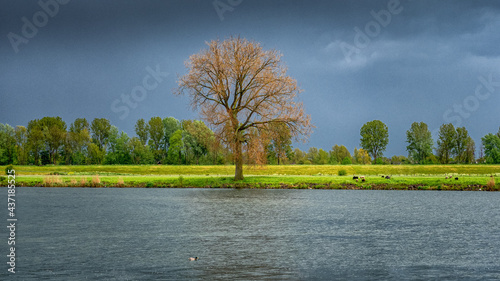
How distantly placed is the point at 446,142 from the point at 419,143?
772cm

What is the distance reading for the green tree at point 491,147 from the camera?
128 metres

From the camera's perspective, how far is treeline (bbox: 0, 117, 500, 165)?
122 meters

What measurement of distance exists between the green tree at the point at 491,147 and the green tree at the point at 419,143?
17497mm

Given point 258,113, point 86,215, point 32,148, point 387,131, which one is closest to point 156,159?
point 32,148

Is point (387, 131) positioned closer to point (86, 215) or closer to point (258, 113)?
point (258, 113)

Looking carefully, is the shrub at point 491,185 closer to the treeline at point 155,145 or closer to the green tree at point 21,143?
the treeline at point 155,145

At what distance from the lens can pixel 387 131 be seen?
130m

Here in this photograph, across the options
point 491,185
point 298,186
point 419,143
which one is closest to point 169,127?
point 419,143

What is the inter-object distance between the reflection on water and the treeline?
92.4m

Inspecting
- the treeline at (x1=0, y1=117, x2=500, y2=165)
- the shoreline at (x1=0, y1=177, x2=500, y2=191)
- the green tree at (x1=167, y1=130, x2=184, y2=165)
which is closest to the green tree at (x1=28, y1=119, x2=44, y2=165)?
the treeline at (x1=0, y1=117, x2=500, y2=165)

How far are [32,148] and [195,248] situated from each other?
11820cm

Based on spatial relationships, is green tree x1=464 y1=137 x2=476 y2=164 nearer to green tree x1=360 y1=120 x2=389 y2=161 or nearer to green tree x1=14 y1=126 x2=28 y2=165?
green tree x1=360 y1=120 x2=389 y2=161

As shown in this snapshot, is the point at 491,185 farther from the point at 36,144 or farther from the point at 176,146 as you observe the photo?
the point at 36,144

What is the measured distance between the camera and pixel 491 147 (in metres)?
132
